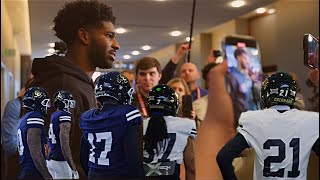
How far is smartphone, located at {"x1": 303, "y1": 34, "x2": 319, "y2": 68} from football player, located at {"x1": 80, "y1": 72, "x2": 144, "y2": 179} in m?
0.63

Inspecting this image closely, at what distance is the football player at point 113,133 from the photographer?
1.36 metres

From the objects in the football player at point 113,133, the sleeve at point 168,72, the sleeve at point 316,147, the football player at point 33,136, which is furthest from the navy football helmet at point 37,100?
the sleeve at point 316,147

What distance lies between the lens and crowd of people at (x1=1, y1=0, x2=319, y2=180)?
138 cm

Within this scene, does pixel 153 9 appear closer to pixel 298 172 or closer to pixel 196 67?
pixel 196 67

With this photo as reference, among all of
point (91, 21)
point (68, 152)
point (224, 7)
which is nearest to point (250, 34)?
point (224, 7)

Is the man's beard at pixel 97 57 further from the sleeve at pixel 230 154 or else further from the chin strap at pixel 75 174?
the sleeve at pixel 230 154

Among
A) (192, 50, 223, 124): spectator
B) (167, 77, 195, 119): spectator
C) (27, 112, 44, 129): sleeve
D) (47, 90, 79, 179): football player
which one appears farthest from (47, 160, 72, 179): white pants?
(192, 50, 223, 124): spectator

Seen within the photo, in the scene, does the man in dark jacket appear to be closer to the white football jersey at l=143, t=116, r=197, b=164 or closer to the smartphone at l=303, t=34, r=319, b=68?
the white football jersey at l=143, t=116, r=197, b=164

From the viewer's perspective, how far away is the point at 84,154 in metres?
1.43

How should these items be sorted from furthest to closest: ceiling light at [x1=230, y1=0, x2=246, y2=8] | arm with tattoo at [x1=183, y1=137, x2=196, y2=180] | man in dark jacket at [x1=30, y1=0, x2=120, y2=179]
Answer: ceiling light at [x1=230, y1=0, x2=246, y2=8] < arm with tattoo at [x1=183, y1=137, x2=196, y2=180] < man in dark jacket at [x1=30, y1=0, x2=120, y2=179]

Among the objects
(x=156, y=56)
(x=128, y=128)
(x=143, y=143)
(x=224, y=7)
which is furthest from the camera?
(x=224, y=7)

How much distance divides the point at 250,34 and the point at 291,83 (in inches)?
17.9

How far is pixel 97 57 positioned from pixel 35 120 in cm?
27

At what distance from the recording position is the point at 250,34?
1895 millimetres
